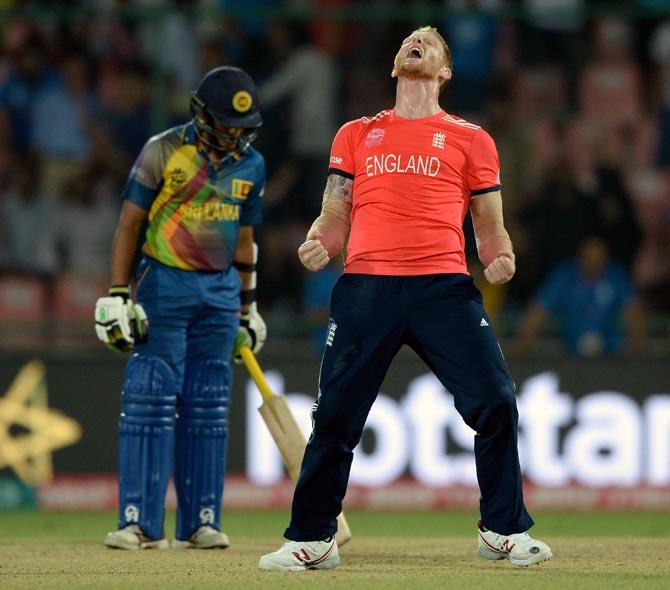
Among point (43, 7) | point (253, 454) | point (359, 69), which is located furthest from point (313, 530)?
point (43, 7)

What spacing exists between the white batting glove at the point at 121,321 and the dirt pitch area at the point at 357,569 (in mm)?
973

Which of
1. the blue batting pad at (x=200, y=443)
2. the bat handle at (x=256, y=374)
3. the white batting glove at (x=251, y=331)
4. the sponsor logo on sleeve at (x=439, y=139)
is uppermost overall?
the sponsor logo on sleeve at (x=439, y=139)

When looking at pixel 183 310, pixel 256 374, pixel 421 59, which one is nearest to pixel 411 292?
pixel 421 59

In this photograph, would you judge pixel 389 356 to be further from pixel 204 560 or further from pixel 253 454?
pixel 253 454

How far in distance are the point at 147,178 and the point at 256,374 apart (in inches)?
43.3

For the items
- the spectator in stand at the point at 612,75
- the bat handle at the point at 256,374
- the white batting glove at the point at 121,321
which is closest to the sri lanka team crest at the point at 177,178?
the white batting glove at the point at 121,321

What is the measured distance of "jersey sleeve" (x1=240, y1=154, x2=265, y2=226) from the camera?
737 cm

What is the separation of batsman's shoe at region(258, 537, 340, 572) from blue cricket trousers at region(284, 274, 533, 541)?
0.04 m

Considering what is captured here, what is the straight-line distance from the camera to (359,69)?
11.8 metres

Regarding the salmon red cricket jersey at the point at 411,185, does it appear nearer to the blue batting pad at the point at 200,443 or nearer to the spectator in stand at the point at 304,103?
the blue batting pad at the point at 200,443

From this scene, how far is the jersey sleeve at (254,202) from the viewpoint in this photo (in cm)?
737

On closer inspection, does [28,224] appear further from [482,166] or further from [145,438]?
[482,166]

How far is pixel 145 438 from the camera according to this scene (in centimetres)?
709

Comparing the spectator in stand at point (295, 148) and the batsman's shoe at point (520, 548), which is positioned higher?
the spectator in stand at point (295, 148)
